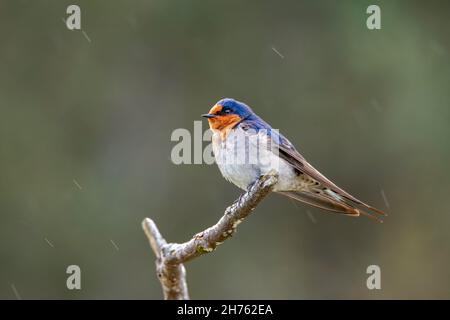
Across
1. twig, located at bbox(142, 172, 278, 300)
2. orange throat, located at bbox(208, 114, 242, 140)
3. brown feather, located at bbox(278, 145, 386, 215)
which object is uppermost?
orange throat, located at bbox(208, 114, 242, 140)

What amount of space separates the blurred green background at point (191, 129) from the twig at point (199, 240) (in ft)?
16.2

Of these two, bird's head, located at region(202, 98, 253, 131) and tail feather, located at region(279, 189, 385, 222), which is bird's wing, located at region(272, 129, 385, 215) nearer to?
tail feather, located at region(279, 189, 385, 222)

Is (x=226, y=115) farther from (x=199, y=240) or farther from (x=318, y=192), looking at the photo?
(x=199, y=240)

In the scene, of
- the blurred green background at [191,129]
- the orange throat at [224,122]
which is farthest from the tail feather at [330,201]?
the blurred green background at [191,129]

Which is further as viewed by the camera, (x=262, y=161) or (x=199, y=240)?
(x=262, y=161)

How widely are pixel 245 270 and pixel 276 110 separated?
199cm

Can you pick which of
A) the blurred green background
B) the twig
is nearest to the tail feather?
the twig

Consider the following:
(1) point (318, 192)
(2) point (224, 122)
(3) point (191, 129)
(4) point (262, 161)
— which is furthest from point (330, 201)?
(3) point (191, 129)

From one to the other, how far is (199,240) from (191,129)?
5.49 metres

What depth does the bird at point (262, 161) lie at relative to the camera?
4801 millimetres

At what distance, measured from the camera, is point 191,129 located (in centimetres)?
940

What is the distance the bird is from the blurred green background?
162 inches

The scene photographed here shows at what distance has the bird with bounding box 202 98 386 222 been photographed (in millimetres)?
4801
